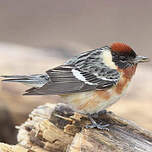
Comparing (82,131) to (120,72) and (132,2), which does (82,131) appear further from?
(132,2)

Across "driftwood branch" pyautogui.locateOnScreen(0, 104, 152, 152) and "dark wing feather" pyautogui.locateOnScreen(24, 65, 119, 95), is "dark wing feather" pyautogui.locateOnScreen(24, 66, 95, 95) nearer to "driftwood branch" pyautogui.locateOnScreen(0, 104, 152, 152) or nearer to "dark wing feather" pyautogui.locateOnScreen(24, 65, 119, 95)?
"dark wing feather" pyautogui.locateOnScreen(24, 65, 119, 95)

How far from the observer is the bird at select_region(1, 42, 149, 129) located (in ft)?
22.9

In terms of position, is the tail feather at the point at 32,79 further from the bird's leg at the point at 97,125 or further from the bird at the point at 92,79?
the bird's leg at the point at 97,125

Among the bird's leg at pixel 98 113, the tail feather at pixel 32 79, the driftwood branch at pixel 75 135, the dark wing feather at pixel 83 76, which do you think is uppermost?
the dark wing feather at pixel 83 76

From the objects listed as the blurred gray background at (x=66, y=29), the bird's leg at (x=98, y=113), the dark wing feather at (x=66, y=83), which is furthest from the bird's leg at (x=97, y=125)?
the blurred gray background at (x=66, y=29)

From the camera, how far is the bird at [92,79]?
699 centimetres

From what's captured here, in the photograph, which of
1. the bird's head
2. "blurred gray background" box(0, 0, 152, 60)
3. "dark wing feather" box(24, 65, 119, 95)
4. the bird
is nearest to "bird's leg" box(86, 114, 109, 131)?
the bird

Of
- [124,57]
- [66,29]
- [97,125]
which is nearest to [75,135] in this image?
[97,125]

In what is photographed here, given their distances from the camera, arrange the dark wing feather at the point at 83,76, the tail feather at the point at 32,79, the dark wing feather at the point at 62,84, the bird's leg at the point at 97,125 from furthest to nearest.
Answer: the tail feather at the point at 32,79 → the dark wing feather at the point at 83,76 → the dark wing feather at the point at 62,84 → the bird's leg at the point at 97,125

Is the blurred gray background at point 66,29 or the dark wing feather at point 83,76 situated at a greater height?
the dark wing feather at point 83,76

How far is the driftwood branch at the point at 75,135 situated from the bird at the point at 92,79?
7.5 inches

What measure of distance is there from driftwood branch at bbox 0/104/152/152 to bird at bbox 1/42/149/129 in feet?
0.63

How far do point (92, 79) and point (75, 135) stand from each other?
38.2 inches

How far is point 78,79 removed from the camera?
23.8 ft
